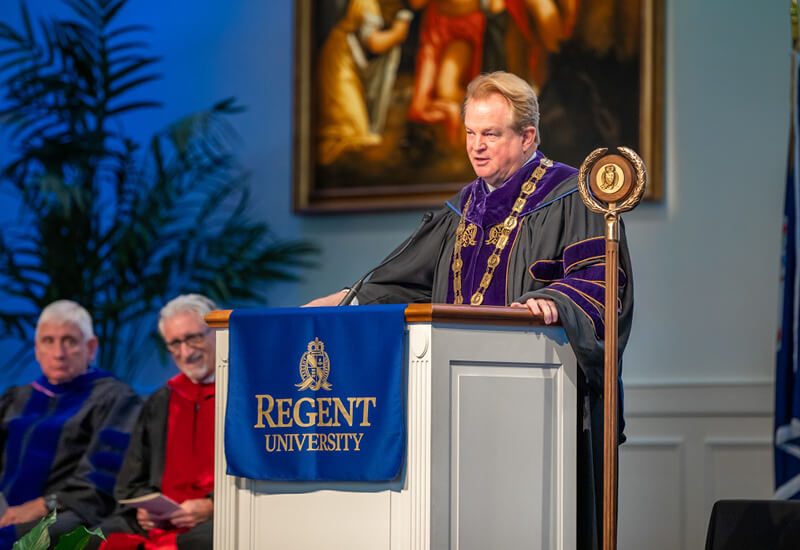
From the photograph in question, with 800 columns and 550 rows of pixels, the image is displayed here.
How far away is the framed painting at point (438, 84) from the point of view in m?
5.59

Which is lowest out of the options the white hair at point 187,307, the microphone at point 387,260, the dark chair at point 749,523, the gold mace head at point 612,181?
the dark chair at point 749,523

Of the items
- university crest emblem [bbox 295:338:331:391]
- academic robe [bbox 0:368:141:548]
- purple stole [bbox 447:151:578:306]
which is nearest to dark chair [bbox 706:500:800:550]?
purple stole [bbox 447:151:578:306]

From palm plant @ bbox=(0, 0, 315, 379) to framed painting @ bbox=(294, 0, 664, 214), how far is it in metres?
0.51

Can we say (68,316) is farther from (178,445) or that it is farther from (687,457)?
(687,457)

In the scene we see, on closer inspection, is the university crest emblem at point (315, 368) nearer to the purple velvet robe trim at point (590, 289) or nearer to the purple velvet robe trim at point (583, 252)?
the purple velvet robe trim at point (590, 289)

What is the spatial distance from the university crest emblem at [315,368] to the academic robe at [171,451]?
63.6 inches

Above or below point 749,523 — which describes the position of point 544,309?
above

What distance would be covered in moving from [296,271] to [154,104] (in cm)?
127

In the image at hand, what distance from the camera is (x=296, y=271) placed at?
6.23 m

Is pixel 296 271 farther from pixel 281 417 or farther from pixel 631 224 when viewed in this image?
pixel 281 417

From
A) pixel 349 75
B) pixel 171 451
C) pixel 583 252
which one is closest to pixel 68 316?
pixel 171 451

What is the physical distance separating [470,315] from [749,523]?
40.7 inches

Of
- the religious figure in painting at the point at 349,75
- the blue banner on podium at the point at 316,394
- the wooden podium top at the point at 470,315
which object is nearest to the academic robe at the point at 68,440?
the blue banner on podium at the point at 316,394

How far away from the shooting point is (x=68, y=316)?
511cm
